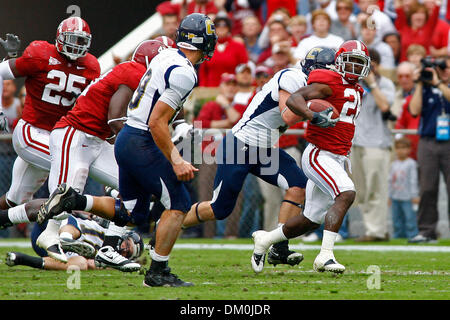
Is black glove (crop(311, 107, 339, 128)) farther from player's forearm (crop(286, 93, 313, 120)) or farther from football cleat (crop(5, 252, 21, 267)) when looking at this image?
football cleat (crop(5, 252, 21, 267))

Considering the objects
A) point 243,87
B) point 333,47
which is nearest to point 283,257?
point 243,87

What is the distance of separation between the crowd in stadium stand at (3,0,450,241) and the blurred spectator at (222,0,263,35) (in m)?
0.26

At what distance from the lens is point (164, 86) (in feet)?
19.9

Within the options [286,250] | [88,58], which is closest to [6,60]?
[88,58]

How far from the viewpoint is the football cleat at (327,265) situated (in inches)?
267

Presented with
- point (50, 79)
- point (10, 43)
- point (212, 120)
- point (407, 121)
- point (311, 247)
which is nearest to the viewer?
point (50, 79)

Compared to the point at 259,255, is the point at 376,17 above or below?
above

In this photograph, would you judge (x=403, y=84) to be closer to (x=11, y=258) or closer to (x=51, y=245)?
(x=51, y=245)

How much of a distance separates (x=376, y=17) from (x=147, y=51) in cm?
565

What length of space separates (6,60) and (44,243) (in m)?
1.80

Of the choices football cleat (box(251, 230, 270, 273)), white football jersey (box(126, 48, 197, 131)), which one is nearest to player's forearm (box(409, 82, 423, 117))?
football cleat (box(251, 230, 270, 273))

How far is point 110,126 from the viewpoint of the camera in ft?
24.2

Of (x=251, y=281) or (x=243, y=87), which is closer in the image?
(x=251, y=281)

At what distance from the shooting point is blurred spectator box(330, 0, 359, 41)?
41.4 ft
